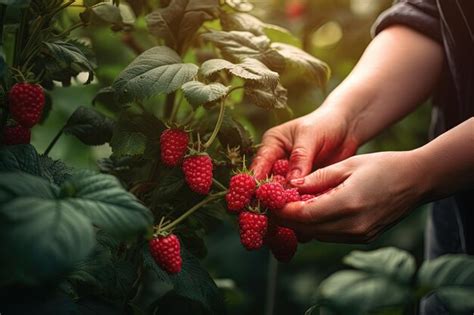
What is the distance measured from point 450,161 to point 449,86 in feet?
1.45

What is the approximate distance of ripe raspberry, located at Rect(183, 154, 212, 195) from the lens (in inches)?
41.4

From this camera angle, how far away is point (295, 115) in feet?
7.65

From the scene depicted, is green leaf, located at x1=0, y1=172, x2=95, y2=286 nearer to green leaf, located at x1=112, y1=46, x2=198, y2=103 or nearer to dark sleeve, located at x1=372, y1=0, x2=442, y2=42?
green leaf, located at x1=112, y1=46, x2=198, y2=103

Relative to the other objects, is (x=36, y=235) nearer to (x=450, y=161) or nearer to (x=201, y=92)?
(x=201, y=92)

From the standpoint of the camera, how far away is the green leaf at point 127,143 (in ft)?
3.64

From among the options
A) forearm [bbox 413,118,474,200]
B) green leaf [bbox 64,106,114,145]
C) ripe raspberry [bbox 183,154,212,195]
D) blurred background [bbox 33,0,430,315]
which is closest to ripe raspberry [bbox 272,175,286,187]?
ripe raspberry [bbox 183,154,212,195]

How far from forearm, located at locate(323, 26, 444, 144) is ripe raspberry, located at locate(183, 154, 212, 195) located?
0.45m

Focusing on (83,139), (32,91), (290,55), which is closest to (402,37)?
(290,55)

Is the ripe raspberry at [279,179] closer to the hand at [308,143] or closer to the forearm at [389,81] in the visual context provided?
the hand at [308,143]

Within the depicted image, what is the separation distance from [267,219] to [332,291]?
434 millimetres

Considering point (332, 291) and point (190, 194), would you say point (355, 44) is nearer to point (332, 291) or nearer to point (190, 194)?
point (190, 194)

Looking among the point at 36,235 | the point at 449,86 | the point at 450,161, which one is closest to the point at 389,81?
the point at 449,86

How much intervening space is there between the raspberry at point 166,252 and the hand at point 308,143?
0.25 meters

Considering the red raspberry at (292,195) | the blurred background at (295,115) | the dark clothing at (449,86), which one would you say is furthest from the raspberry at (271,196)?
the blurred background at (295,115)
